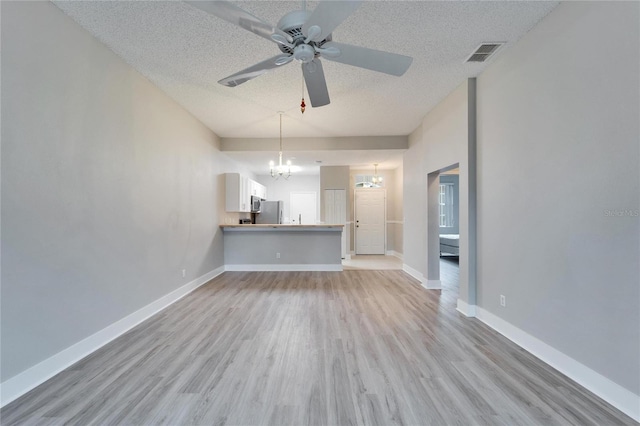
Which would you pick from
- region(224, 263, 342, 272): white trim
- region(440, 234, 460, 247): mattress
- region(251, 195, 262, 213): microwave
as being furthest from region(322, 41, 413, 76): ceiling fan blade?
region(440, 234, 460, 247): mattress

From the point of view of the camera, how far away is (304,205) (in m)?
9.07

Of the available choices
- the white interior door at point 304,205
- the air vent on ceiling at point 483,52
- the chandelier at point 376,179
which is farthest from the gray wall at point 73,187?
the white interior door at point 304,205

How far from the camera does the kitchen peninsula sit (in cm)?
565

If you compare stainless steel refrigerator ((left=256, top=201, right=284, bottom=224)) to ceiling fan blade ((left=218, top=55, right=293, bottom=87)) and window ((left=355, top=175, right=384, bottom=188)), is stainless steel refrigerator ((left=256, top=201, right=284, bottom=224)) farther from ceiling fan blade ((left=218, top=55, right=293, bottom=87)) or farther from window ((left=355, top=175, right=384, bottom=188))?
ceiling fan blade ((left=218, top=55, right=293, bottom=87))

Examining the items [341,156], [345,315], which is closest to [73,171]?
[345,315]

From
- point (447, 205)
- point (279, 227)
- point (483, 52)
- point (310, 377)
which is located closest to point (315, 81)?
point (483, 52)

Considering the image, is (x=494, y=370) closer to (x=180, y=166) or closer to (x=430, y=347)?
(x=430, y=347)

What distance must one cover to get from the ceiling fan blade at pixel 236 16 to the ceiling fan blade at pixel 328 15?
0.65ft

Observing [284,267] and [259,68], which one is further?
[284,267]

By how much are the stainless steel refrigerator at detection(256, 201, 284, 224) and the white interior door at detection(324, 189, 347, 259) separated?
4.42 feet

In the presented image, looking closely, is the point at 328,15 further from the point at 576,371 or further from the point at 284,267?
the point at 284,267

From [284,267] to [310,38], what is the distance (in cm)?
475

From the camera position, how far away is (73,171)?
2.17 m

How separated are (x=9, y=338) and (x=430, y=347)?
3.14m
